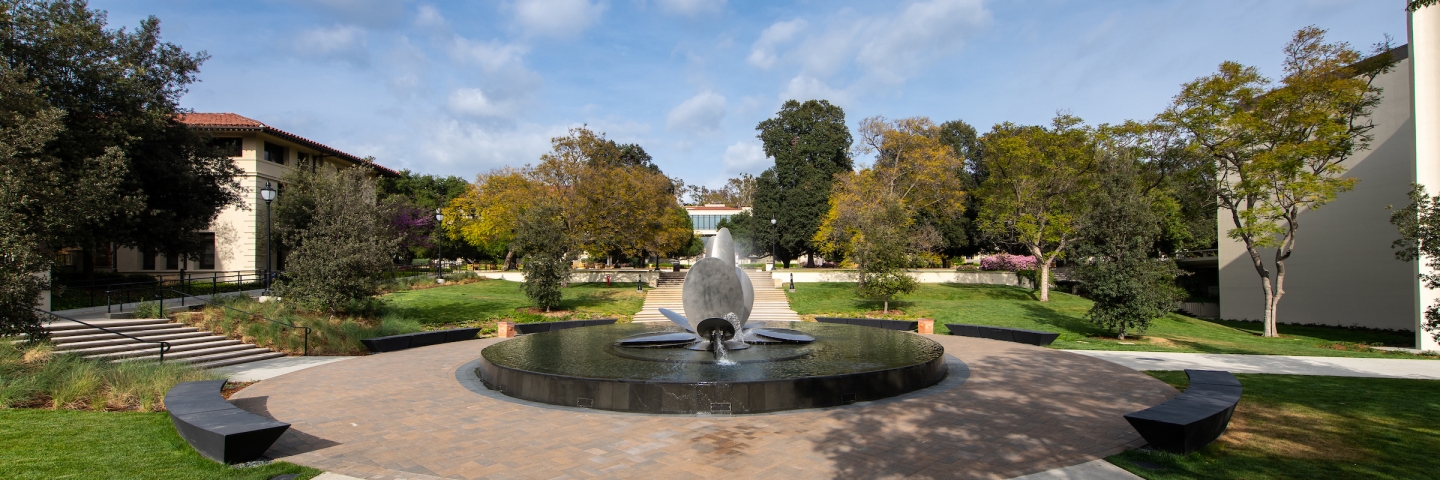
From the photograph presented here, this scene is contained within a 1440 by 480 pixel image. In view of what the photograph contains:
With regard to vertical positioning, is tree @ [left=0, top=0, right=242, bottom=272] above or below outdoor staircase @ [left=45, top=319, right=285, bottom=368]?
above

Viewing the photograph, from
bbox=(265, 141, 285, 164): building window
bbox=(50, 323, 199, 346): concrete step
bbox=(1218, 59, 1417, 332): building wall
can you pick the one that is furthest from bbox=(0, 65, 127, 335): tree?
bbox=(1218, 59, 1417, 332): building wall

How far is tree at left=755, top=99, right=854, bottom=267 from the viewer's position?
48.4 meters

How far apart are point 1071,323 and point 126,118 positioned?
1234 inches

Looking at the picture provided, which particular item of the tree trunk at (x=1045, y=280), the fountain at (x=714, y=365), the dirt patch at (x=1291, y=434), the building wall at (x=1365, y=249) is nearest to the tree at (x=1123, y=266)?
the fountain at (x=714, y=365)

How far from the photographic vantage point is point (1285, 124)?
22.7 metres

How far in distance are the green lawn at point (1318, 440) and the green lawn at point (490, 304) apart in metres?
19.6

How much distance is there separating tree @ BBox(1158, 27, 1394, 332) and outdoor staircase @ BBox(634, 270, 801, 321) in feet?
55.3

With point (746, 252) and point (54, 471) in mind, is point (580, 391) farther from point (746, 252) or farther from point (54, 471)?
point (746, 252)

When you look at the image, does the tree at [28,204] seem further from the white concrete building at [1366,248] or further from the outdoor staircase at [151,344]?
the white concrete building at [1366,248]

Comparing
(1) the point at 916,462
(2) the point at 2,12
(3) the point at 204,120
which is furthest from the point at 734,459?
(3) the point at 204,120

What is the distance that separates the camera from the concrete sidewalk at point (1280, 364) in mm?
13016

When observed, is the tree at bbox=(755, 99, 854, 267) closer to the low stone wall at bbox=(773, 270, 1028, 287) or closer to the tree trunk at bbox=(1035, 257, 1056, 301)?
the low stone wall at bbox=(773, 270, 1028, 287)

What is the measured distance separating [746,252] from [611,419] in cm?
6261

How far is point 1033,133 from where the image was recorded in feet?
103
